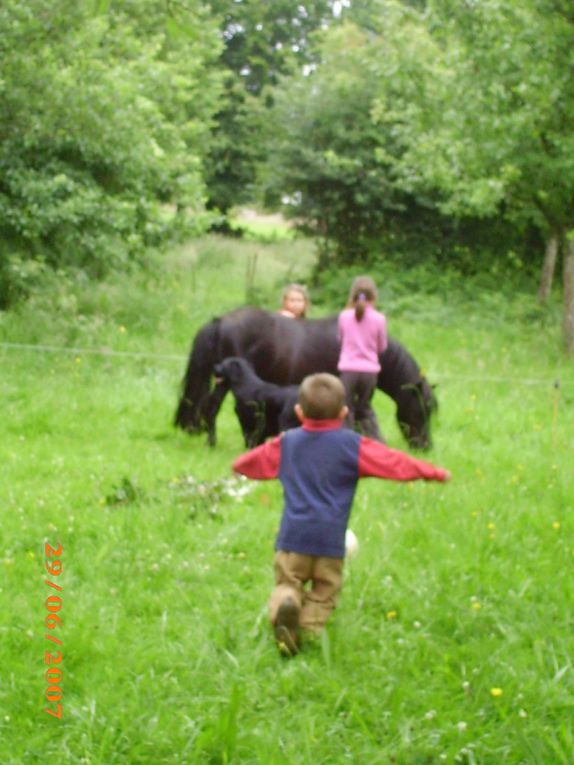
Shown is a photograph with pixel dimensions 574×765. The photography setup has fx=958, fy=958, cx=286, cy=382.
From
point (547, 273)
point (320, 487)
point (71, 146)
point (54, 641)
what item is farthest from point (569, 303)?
point (54, 641)

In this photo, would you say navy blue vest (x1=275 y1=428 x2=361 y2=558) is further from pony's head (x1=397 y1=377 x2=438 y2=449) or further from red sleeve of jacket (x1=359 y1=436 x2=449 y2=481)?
pony's head (x1=397 y1=377 x2=438 y2=449)

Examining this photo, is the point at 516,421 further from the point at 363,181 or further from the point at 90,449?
the point at 363,181

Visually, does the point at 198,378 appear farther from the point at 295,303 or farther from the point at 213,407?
the point at 295,303

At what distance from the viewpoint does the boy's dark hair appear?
4590mm

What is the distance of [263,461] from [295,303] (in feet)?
16.6

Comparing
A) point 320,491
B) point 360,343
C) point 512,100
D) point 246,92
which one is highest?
point 246,92

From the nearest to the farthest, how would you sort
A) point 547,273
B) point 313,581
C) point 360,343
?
point 313,581 → point 360,343 → point 547,273

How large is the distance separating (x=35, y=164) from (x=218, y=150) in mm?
21489

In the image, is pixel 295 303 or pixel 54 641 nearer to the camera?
pixel 54 641

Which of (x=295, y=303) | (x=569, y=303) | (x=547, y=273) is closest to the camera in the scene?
(x=295, y=303)

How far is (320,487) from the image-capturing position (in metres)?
4.59

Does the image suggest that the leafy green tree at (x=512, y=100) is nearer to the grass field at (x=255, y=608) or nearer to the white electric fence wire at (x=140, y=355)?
the white electric fence wire at (x=140, y=355)

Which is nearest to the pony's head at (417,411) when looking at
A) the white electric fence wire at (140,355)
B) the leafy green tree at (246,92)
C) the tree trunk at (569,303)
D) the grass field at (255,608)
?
the grass field at (255,608)

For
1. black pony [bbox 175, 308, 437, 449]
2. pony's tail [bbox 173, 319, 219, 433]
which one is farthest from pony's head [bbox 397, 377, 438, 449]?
pony's tail [bbox 173, 319, 219, 433]
